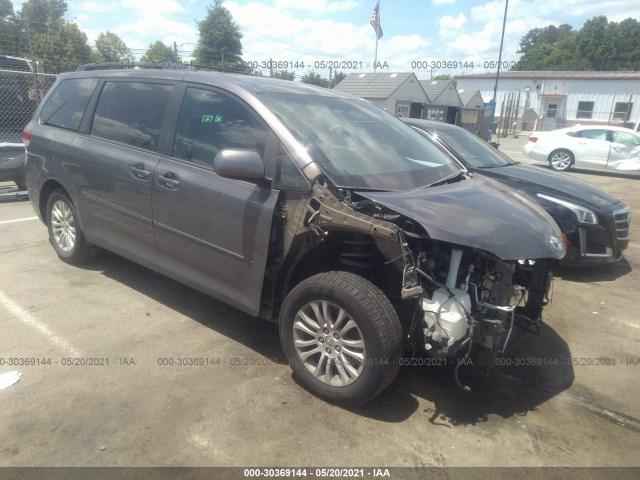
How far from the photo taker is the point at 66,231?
477cm

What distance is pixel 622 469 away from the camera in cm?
247

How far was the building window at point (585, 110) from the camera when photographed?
41319 mm

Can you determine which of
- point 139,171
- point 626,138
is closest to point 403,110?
point 626,138

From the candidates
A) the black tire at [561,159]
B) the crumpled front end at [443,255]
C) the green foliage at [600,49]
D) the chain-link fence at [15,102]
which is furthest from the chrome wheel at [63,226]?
the green foliage at [600,49]

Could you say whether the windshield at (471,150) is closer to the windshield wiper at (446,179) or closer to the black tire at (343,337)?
the windshield wiper at (446,179)

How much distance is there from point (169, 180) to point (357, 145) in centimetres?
142

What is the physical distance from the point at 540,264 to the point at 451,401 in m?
1.16

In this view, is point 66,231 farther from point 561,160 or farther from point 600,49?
point 600,49

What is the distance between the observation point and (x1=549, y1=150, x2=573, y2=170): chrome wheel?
599 inches

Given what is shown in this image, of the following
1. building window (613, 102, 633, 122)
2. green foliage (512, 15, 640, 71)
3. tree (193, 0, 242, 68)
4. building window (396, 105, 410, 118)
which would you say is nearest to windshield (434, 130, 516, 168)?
building window (396, 105, 410, 118)

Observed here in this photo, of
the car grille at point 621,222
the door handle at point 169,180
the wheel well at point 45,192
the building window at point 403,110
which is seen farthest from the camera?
the building window at point 403,110

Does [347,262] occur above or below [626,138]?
below

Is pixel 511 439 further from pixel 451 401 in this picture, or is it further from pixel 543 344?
pixel 543 344

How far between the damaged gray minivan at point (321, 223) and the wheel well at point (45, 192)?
824 millimetres
